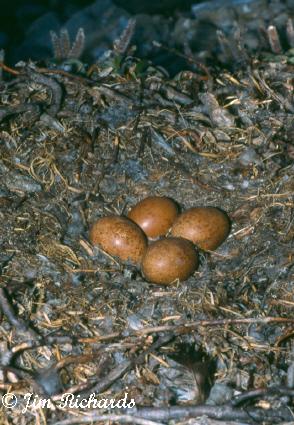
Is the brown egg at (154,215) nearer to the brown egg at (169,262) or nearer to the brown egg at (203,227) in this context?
the brown egg at (203,227)

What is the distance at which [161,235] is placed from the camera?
3.53 meters

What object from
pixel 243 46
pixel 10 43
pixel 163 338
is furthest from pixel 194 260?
pixel 10 43

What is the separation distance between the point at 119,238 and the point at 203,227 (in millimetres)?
422

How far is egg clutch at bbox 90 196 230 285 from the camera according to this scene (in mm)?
3215

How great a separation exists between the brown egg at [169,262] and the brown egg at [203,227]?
10cm

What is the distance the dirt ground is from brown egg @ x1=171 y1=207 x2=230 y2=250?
0.11 metres

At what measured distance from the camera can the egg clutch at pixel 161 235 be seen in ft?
10.5

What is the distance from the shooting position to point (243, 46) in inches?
162

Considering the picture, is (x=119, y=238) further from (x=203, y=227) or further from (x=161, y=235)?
(x=203, y=227)

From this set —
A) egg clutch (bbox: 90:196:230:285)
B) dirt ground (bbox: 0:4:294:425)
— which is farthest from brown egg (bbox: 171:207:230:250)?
dirt ground (bbox: 0:4:294:425)

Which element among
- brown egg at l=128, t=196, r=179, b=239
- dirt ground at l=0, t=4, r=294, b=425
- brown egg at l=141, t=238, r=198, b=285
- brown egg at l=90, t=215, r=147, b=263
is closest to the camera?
dirt ground at l=0, t=4, r=294, b=425

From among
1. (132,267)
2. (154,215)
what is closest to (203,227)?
(154,215)

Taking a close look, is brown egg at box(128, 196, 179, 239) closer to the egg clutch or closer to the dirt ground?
the egg clutch

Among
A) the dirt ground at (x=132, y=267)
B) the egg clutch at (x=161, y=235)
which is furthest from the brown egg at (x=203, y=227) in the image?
the dirt ground at (x=132, y=267)
